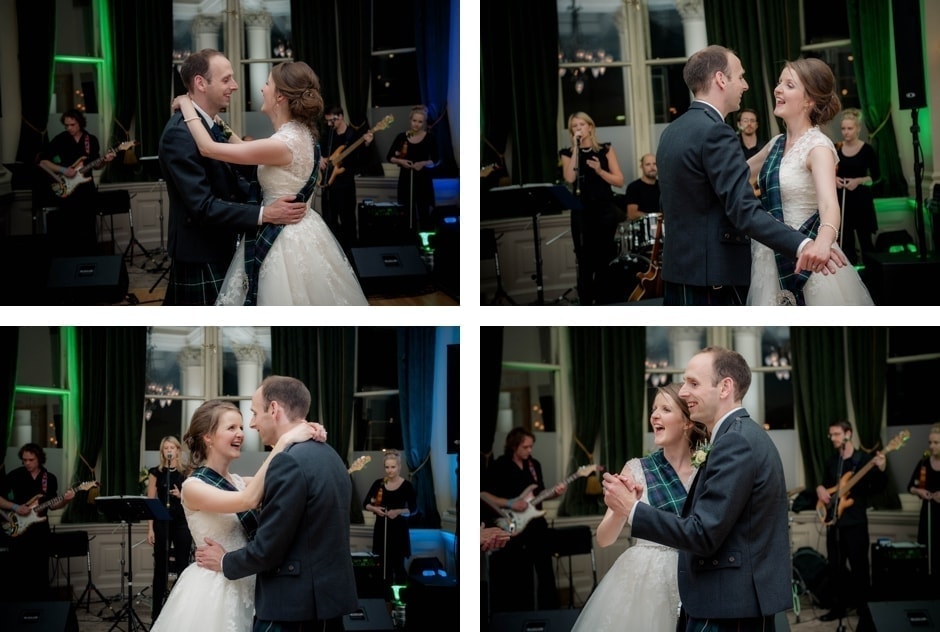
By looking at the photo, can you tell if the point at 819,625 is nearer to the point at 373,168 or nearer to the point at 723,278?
the point at 723,278

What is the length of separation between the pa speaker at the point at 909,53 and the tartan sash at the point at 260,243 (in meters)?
2.48

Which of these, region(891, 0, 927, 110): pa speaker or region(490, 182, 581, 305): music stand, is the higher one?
region(891, 0, 927, 110): pa speaker

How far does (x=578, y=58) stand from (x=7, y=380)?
279cm

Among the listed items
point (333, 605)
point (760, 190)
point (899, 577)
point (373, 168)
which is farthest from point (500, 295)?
point (899, 577)

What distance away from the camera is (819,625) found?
602 cm

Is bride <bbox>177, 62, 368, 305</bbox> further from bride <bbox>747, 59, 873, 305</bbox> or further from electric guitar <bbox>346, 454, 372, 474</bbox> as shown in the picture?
bride <bbox>747, 59, 873, 305</bbox>

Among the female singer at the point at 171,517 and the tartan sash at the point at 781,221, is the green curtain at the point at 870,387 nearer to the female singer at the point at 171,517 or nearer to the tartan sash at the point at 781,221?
the tartan sash at the point at 781,221

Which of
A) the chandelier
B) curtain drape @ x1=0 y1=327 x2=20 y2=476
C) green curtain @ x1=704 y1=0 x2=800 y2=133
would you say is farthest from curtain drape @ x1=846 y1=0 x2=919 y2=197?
curtain drape @ x1=0 y1=327 x2=20 y2=476

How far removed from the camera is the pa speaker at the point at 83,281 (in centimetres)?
539

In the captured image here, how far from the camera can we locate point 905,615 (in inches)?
229

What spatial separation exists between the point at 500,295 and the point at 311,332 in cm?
82

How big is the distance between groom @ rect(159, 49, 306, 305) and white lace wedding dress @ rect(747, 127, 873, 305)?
71.0 inches

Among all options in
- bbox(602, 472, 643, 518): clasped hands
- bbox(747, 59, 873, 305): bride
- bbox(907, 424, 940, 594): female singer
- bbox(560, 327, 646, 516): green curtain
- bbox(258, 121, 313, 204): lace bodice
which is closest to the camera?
bbox(602, 472, 643, 518): clasped hands

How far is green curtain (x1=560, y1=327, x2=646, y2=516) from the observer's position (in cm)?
577
